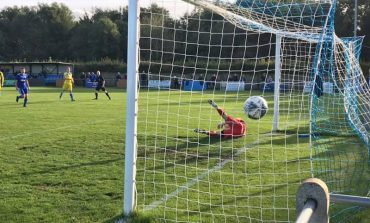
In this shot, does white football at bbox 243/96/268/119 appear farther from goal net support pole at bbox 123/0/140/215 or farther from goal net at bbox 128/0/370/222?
goal net support pole at bbox 123/0/140/215

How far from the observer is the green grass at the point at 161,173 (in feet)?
16.9

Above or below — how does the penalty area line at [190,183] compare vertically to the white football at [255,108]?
below

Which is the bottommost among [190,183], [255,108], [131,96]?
[190,183]

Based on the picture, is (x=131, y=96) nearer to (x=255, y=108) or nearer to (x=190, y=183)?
(x=190, y=183)

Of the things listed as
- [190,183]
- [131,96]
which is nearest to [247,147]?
[190,183]

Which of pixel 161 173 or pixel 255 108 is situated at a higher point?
pixel 255 108

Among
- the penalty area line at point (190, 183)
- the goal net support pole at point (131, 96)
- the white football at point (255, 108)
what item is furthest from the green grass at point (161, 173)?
the white football at point (255, 108)

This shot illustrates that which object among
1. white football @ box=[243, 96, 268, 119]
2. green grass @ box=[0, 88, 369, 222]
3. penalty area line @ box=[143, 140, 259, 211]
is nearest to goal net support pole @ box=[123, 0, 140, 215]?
green grass @ box=[0, 88, 369, 222]

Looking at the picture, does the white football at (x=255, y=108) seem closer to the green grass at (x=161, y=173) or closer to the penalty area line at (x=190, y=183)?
the green grass at (x=161, y=173)

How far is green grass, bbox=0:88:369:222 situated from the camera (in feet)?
16.9

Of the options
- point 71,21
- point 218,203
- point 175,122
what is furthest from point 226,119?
point 71,21

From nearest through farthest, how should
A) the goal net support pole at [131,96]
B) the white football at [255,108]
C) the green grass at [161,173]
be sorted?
the goal net support pole at [131,96]
the green grass at [161,173]
the white football at [255,108]

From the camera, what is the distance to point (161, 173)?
6879 mm

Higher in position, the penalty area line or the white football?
the white football
